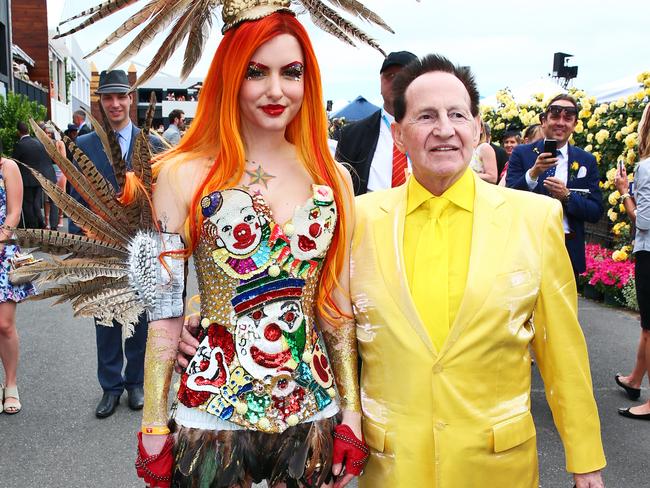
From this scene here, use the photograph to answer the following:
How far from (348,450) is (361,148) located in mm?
2000

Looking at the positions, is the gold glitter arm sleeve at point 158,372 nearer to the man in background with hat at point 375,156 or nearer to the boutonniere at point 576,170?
the man in background with hat at point 375,156

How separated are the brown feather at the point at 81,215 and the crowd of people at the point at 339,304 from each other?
134 millimetres

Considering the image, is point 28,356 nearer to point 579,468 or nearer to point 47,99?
point 579,468

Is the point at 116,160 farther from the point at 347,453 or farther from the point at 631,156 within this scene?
the point at 631,156

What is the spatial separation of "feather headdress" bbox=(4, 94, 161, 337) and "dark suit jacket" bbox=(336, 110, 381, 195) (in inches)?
69.5

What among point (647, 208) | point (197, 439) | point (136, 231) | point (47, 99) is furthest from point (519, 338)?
point (47, 99)

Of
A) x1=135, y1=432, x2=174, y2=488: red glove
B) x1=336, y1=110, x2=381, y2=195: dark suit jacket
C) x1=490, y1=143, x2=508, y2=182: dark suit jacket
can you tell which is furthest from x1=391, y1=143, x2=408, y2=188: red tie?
x1=490, y1=143, x2=508, y2=182: dark suit jacket

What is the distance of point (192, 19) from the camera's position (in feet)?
6.48

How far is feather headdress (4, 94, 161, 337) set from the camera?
181 centimetres

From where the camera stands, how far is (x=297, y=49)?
1910mm

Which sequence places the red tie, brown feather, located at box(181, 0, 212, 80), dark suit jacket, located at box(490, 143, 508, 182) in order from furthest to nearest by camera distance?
dark suit jacket, located at box(490, 143, 508, 182)
the red tie
brown feather, located at box(181, 0, 212, 80)

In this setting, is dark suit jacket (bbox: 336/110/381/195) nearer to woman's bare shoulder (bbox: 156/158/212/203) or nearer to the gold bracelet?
woman's bare shoulder (bbox: 156/158/212/203)

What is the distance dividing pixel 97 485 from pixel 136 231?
220 cm

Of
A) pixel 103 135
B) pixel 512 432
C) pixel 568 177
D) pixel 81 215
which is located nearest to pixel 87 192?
pixel 81 215
